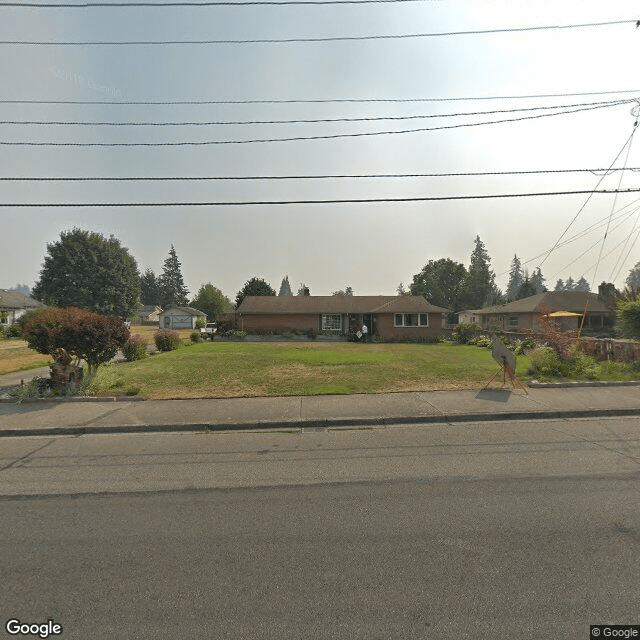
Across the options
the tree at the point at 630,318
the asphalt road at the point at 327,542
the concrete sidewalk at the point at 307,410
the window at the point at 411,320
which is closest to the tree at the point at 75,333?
the concrete sidewalk at the point at 307,410

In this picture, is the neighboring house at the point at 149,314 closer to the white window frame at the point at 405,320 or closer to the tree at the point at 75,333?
the white window frame at the point at 405,320

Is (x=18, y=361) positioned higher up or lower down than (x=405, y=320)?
lower down

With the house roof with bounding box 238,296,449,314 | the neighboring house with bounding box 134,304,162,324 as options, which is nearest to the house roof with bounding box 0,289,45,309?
the house roof with bounding box 238,296,449,314

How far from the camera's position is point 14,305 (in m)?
47.3

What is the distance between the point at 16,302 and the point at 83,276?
851 cm

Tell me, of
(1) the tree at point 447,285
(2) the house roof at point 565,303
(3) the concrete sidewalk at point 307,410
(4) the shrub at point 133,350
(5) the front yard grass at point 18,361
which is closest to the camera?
(3) the concrete sidewalk at point 307,410

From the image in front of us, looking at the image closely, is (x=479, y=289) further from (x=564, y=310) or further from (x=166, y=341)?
(x=166, y=341)

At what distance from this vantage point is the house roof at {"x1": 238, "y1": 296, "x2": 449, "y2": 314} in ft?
102

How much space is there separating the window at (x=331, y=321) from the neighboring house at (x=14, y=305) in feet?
108

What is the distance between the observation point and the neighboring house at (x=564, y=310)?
105 ft

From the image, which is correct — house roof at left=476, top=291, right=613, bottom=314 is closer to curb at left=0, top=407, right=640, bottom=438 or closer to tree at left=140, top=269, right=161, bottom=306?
curb at left=0, top=407, right=640, bottom=438

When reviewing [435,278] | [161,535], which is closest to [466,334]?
[161,535]

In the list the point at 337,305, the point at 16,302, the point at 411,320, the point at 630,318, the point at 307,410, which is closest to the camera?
the point at 307,410

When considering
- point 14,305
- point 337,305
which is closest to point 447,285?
point 337,305
